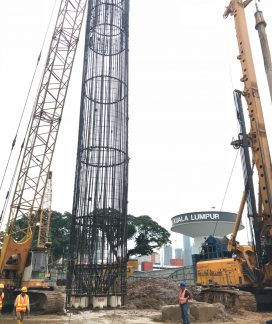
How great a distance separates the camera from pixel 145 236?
55.6 m

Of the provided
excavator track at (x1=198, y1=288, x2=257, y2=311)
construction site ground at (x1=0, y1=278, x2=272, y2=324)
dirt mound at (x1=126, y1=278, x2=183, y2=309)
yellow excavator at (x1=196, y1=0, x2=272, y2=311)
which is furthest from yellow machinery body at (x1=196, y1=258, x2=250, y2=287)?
dirt mound at (x1=126, y1=278, x2=183, y2=309)

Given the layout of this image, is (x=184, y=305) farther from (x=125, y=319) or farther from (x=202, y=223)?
(x=202, y=223)

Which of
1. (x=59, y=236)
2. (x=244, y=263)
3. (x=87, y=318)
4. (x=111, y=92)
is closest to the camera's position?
(x=87, y=318)

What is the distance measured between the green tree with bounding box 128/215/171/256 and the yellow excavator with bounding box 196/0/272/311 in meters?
34.4

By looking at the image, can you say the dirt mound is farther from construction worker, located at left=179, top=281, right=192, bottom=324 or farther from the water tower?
the water tower

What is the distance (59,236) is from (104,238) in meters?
36.1

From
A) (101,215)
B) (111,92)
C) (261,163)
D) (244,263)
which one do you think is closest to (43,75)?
(111,92)

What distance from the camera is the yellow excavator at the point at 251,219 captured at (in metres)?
17.3

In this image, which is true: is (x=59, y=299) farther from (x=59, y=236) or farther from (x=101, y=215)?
(x=59, y=236)

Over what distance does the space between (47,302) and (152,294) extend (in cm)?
683

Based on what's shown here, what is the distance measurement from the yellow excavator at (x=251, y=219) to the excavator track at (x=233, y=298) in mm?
80

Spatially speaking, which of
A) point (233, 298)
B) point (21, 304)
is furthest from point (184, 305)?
point (233, 298)

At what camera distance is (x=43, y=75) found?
84.0ft

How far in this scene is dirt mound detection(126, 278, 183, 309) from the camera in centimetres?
2091
